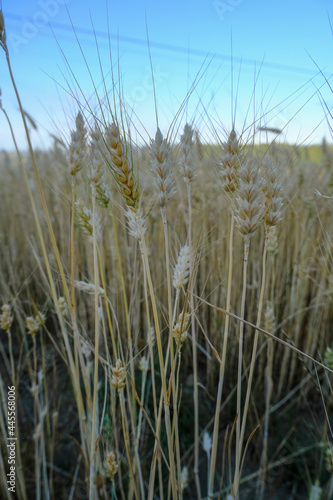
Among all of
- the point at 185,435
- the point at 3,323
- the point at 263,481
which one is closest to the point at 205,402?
the point at 185,435

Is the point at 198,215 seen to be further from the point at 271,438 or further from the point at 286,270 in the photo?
the point at 271,438

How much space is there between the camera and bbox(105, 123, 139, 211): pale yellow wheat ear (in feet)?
1.79

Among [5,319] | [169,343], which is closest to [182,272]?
[169,343]

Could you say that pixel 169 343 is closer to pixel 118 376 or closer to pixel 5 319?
pixel 118 376

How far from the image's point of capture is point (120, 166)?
55cm

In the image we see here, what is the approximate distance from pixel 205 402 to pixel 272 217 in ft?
3.12

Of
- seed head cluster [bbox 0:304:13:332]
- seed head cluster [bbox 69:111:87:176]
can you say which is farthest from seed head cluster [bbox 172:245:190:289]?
seed head cluster [bbox 0:304:13:332]

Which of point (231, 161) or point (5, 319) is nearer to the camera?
point (231, 161)

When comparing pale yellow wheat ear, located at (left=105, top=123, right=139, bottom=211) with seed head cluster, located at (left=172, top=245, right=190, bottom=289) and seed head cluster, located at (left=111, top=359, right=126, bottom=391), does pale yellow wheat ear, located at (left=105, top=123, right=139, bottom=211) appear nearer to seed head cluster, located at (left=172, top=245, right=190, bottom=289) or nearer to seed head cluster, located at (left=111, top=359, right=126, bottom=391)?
seed head cluster, located at (left=172, top=245, right=190, bottom=289)

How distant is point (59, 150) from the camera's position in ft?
6.79

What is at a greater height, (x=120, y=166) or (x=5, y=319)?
(x=120, y=166)

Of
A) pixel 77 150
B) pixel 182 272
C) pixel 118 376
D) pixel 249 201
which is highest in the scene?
pixel 77 150

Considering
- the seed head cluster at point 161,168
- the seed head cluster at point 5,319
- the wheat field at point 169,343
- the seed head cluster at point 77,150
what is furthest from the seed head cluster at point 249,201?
the seed head cluster at point 5,319

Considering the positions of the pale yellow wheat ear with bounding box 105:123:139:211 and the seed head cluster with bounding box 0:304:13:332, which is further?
the seed head cluster with bounding box 0:304:13:332
